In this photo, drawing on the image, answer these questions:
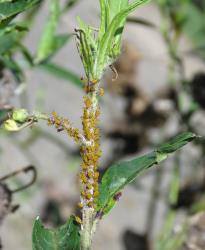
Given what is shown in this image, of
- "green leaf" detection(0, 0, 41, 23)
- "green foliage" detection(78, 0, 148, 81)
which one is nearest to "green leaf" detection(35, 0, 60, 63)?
"green leaf" detection(0, 0, 41, 23)

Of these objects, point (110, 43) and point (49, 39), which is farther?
point (49, 39)

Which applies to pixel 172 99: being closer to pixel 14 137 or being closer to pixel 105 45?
pixel 14 137

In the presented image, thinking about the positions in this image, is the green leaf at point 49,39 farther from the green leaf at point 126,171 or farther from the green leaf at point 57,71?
the green leaf at point 126,171

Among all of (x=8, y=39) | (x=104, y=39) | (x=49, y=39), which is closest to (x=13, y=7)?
(x=104, y=39)

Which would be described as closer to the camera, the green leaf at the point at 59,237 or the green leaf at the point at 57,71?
the green leaf at the point at 59,237

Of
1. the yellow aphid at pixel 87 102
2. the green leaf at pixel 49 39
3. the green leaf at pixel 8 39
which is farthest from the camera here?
the green leaf at pixel 49 39

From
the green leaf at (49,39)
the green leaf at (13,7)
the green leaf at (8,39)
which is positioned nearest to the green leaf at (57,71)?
the green leaf at (49,39)

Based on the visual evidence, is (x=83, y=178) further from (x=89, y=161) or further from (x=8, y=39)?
(x=8, y=39)

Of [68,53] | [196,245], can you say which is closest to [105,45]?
[196,245]
